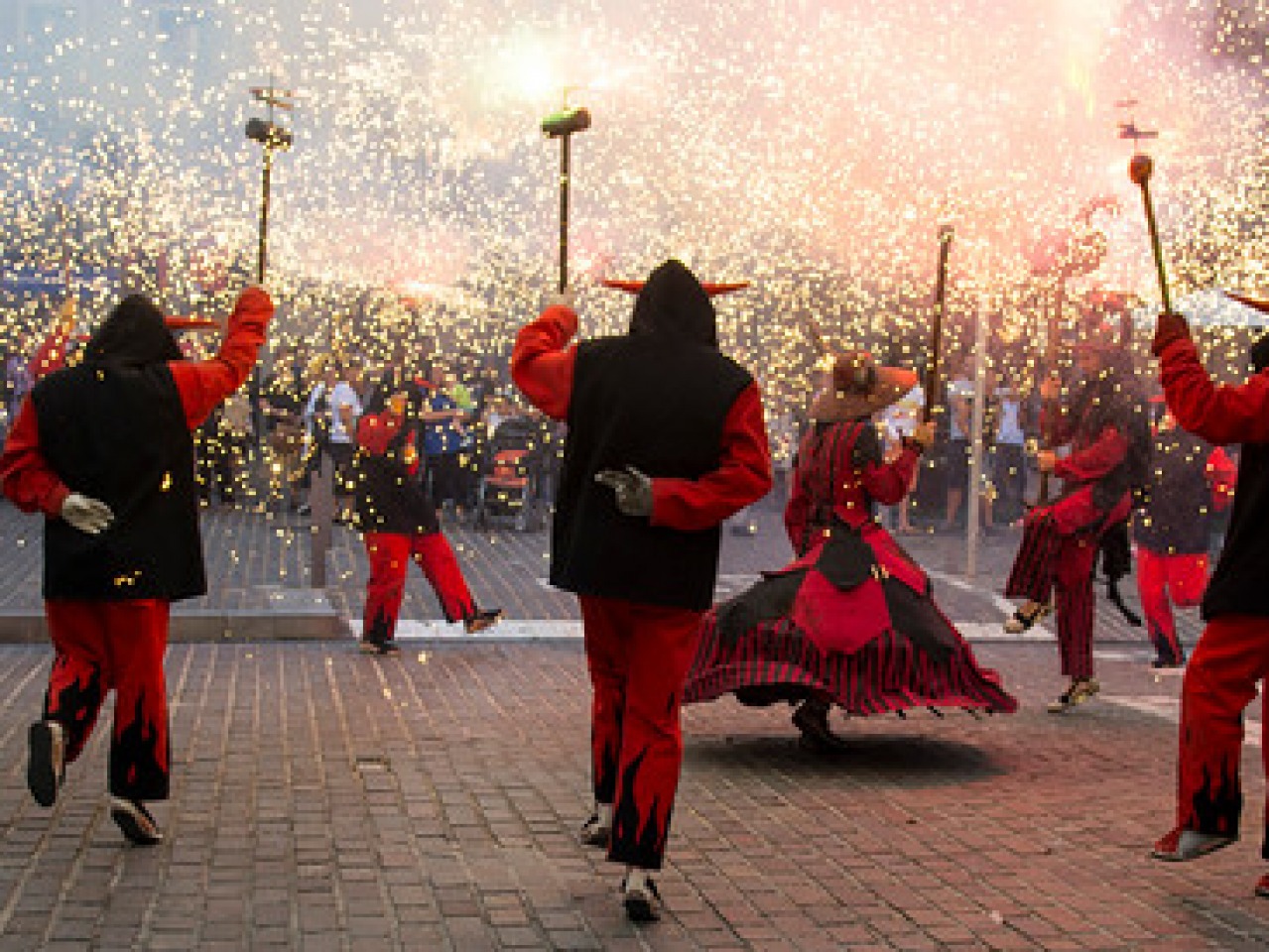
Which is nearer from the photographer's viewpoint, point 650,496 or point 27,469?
point 650,496

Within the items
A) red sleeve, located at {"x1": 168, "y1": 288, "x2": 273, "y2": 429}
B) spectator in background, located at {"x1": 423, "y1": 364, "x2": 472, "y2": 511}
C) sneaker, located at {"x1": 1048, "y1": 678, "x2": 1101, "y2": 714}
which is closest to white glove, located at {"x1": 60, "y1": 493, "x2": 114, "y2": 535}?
red sleeve, located at {"x1": 168, "y1": 288, "x2": 273, "y2": 429}

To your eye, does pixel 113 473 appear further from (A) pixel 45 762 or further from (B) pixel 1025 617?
(B) pixel 1025 617

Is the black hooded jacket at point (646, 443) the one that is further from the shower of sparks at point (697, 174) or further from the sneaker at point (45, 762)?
the shower of sparks at point (697, 174)

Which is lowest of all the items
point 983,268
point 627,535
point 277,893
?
point 277,893

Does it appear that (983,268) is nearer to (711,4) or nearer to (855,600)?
(711,4)

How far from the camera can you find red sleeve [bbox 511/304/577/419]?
5887 millimetres

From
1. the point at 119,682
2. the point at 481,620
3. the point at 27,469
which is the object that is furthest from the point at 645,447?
the point at 481,620

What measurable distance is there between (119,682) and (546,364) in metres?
1.76

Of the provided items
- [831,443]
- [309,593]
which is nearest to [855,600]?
[831,443]

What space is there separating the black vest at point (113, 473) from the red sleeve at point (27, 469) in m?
0.03

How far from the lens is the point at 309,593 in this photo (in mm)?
13227

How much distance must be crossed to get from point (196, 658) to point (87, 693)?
463cm

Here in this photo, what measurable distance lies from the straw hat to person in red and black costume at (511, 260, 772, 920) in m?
2.53

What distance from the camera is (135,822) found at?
624 centimetres
